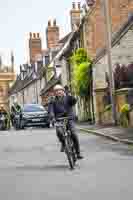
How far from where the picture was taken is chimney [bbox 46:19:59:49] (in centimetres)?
7206

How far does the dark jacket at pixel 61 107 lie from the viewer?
12069mm

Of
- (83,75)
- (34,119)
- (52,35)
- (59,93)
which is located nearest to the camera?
(59,93)

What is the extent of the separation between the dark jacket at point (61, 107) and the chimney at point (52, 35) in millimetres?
59665

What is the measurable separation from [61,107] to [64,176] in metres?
1.97

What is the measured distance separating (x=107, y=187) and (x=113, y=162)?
3637mm

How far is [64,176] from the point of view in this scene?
34.6 feet

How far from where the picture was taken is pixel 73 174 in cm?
1080

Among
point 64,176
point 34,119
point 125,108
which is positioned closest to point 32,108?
point 34,119

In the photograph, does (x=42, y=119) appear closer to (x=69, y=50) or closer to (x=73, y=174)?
(x=69, y=50)

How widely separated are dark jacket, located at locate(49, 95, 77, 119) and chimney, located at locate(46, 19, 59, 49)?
59665 millimetres

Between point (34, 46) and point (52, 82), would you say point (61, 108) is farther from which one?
point (34, 46)

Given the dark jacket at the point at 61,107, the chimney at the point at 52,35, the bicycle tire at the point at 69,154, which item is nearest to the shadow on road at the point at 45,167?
the bicycle tire at the point at 69,154

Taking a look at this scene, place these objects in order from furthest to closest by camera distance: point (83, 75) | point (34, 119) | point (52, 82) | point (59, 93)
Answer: point (52, 82) → point (83, 75) → point (34, 119) → point (59, 93)

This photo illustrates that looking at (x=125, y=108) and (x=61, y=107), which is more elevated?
(x=125, y=108)
